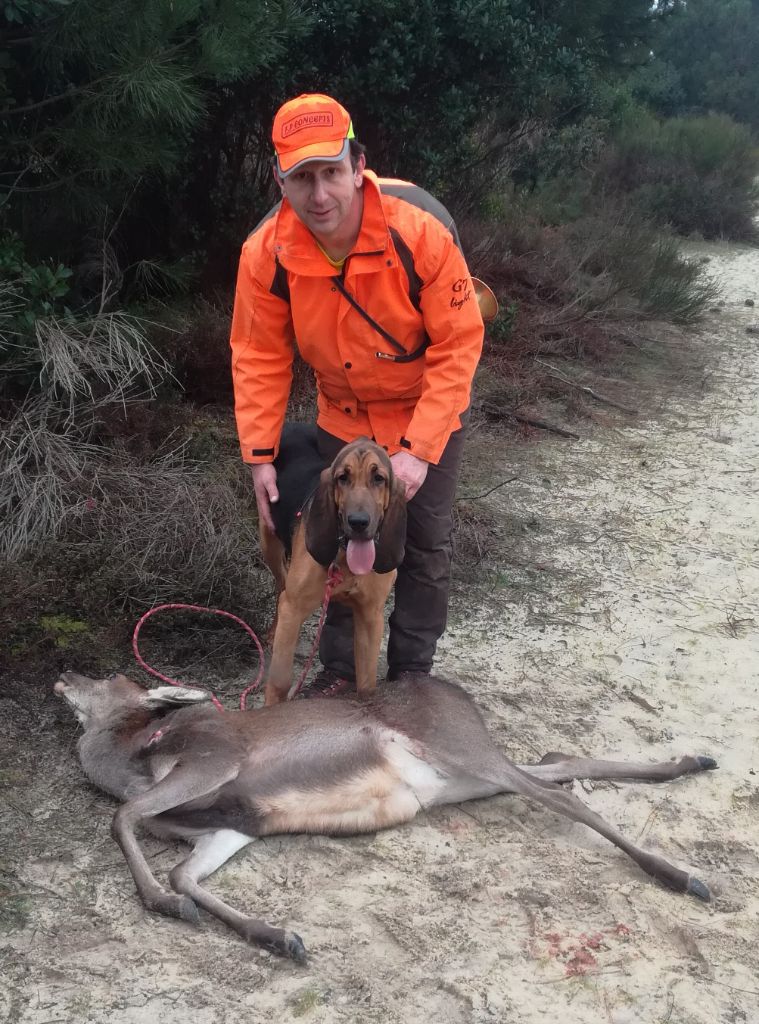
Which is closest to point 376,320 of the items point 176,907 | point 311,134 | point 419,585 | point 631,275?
point 311,134

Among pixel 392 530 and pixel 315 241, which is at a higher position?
pixel 315 241

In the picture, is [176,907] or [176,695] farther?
[176,695]

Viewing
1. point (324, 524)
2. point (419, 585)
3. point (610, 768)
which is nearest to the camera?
point (324, 524)

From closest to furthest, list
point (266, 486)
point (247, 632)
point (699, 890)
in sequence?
point (699, 890) < point (266, 486) < point (247, 632)

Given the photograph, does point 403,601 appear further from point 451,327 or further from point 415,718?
point 451,327

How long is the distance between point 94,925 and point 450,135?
8.00m

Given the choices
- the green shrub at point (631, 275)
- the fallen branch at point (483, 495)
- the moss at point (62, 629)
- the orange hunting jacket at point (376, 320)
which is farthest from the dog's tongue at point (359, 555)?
the green shrub at point (631, 275)

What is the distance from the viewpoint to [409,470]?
13.3 ft

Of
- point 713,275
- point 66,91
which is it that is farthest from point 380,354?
point 713,275

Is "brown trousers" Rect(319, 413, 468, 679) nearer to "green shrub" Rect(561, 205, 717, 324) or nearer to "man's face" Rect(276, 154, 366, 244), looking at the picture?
"man's face" Rect(276, 154, 366, 244)

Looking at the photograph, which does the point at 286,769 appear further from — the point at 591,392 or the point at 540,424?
the point at 591,392

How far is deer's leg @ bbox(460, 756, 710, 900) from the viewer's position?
357 cm

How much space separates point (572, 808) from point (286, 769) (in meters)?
1.10

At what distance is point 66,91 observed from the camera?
5.84m
